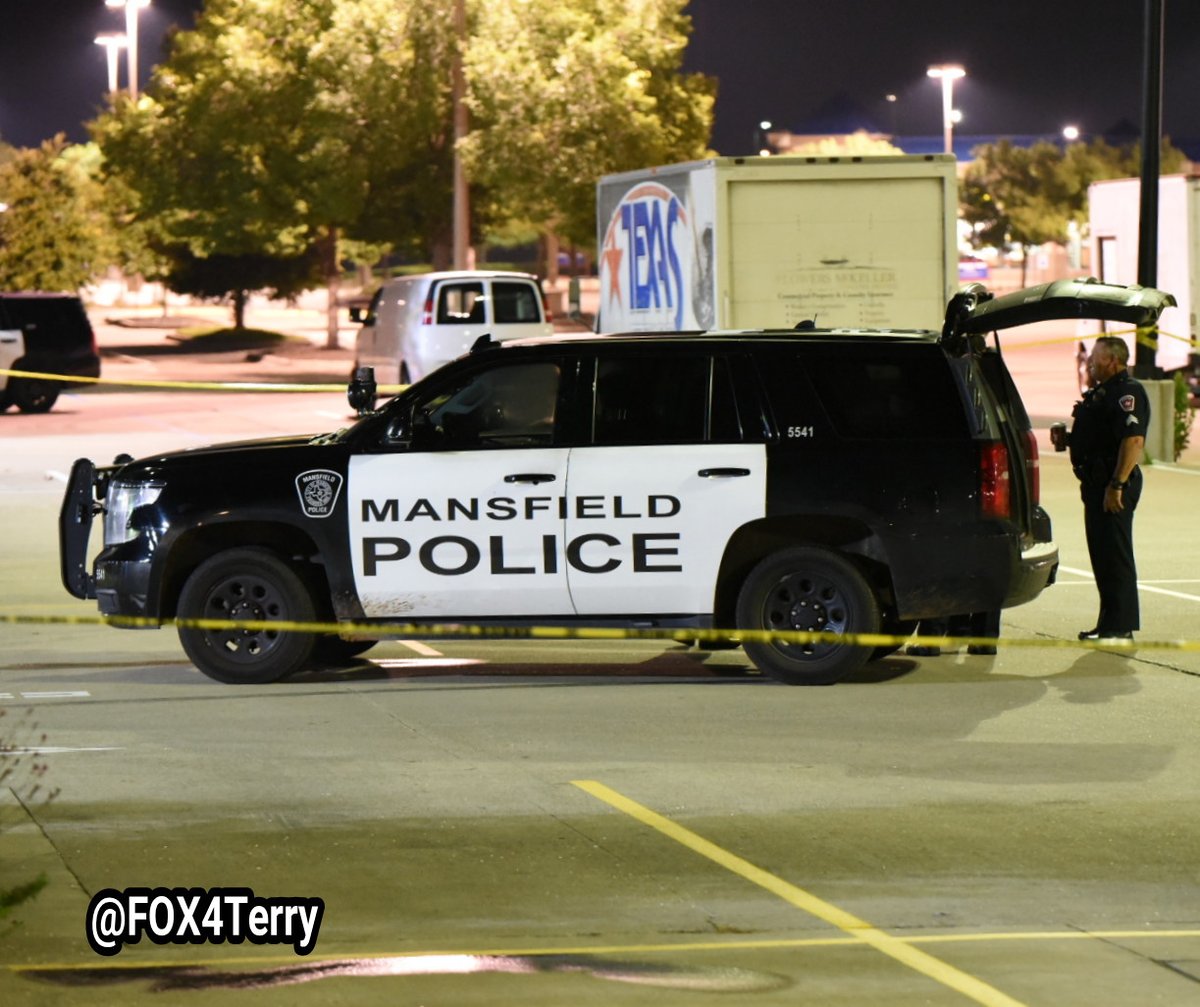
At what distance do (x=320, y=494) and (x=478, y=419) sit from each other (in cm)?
85

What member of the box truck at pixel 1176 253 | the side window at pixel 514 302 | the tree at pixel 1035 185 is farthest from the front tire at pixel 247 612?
the tree at pixel 1035 185

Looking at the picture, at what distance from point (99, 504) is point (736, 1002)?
22.9 feet

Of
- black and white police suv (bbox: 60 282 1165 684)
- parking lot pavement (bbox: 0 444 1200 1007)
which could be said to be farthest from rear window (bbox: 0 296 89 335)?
black and white police suv (bbox: 60 282 1165 684)

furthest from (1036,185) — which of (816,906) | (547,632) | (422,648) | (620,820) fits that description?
(816,906)

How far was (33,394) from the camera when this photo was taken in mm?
35844

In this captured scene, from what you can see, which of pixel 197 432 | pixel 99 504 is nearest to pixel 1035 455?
pixel 99 504

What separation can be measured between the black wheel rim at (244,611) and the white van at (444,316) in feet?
69.8

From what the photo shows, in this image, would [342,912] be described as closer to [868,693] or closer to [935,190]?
[868,693]

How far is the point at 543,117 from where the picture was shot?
49000mm

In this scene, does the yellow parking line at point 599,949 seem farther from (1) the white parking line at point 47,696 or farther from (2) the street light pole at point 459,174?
(2) the street light pole at point 459,174

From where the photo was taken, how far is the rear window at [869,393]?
11.5m

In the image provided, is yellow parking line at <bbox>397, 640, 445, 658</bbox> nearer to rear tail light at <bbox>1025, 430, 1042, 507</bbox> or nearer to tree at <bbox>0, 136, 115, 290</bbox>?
rear tail light at <bbox>1025, 430, 1042, 507</bbox>

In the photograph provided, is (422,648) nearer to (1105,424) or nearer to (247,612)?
(247,612)

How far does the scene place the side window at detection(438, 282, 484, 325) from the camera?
1332 inches
